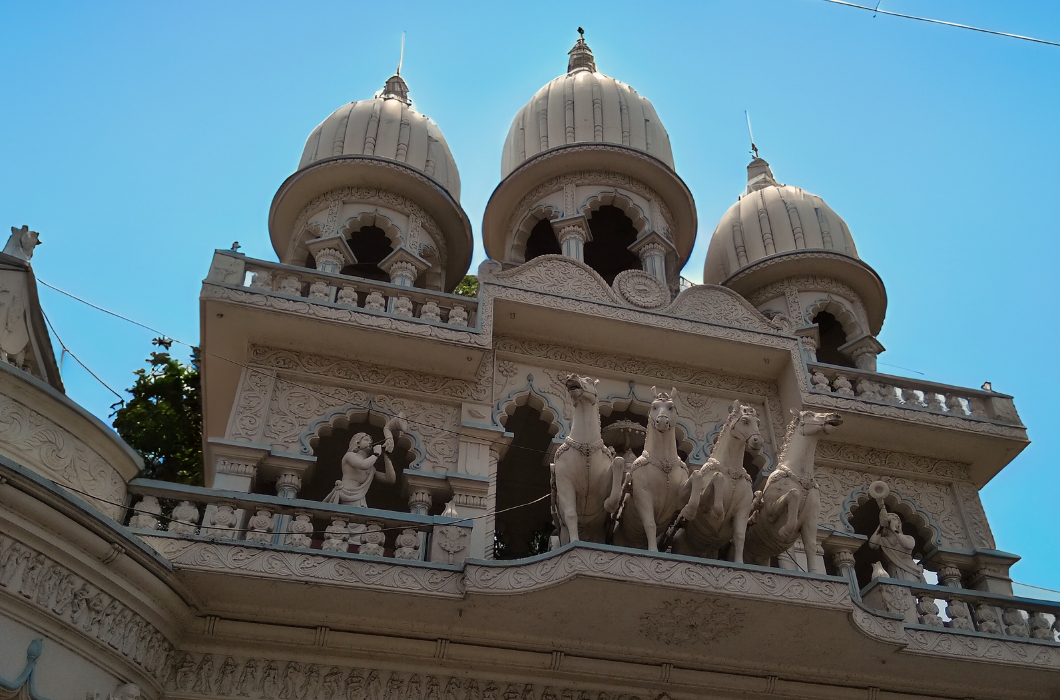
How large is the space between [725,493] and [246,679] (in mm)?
4820

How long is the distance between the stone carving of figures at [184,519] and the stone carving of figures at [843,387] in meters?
7.98

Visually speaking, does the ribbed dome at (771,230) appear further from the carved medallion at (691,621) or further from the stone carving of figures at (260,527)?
the stone carving of figures at (260,527)

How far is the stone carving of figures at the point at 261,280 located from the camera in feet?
36.7

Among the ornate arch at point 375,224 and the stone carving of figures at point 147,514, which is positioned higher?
the ornate arch at point 375,224

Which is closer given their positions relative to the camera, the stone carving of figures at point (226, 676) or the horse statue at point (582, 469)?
the stone carving of figures at point (226, 676)

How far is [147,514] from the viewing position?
27.7ft

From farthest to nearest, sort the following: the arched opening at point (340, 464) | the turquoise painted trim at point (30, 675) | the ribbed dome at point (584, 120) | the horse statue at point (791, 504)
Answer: the ribbed dome at point (584, 120) → the arched opening at point (340, 464) → the horse statue at point (791, 504) → the turquoise painted trim at point (30, 675)

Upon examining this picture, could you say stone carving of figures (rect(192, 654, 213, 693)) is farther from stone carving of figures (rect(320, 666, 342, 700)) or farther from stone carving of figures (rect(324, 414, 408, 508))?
stone carving of figures (rect(324, 414, 408, 508))

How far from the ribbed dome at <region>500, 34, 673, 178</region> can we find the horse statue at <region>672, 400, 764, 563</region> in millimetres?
7503

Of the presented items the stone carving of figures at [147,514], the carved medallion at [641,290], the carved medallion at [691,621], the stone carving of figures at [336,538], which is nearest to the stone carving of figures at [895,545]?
the carved medallion at [691,621]

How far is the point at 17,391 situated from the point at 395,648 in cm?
400

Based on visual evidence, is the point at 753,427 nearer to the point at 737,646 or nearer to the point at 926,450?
the point at 737,646

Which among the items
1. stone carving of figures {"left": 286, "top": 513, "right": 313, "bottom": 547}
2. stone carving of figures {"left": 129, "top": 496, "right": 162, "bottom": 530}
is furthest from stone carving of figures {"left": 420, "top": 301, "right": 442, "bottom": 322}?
stone carving of figures {"left": 129, "top": 496, "right": 162, "bottom": 530}

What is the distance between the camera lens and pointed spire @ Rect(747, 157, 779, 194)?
1869cm
